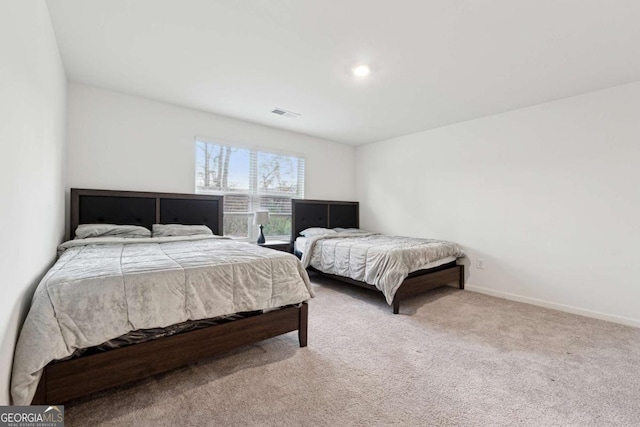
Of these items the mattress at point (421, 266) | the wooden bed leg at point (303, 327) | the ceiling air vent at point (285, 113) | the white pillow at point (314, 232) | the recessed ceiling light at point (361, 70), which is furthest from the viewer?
the white pillow at point (314, 232)

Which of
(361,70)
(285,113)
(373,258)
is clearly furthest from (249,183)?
(361,70)

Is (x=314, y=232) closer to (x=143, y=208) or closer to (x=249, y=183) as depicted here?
(x=249, y=183)

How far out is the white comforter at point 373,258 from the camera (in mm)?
3002

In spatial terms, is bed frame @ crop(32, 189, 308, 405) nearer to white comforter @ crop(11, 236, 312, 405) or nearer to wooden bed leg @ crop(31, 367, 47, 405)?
wooden bed leg @ crop(31, 367, 47, 405)

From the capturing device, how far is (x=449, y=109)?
3582 mm

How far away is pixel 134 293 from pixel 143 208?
222 cm

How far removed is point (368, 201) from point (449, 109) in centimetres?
229

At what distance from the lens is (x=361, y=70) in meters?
2.62

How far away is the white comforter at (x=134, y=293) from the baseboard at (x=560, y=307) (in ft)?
9.27

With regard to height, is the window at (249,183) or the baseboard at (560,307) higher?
the window at (249,183)

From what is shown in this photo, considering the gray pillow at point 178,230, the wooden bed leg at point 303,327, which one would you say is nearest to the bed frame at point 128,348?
the wooden bed leg at point 303,327

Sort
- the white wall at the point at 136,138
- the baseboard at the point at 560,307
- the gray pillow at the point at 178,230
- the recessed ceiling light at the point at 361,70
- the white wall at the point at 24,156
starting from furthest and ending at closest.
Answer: the gray pillow at the point at 178,230 < the white wall at the point at 136,138 < the baseboard at the point at 560,307 < the recessed ceiling light at the point at 361,70 < the white wall at the point at 24,156

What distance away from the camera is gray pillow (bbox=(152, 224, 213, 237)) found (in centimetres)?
328

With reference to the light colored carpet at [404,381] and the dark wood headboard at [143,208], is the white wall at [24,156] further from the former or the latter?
the dark wood headboard at [143,208]
